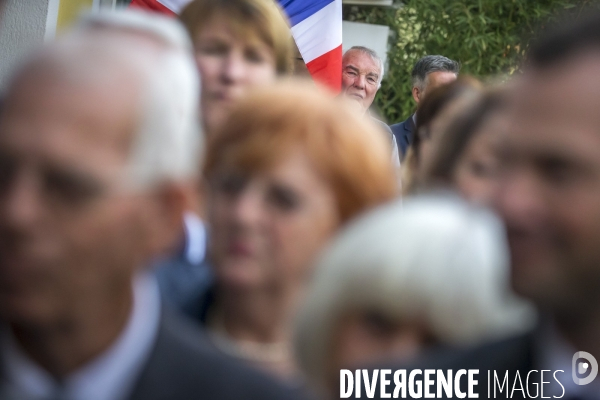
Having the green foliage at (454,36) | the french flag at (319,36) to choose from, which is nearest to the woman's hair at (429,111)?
the french flag at (319,36)

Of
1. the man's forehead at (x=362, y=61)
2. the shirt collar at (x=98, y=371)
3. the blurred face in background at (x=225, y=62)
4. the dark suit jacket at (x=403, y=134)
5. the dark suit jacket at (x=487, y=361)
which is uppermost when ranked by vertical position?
the blurred face in background at (x=225, y=62)

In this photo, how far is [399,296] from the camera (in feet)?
5.49

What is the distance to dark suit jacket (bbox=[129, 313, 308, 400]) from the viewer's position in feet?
5.06

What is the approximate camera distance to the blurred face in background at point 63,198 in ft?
4.81

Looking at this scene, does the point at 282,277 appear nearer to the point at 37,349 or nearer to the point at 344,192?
the point at 344,192

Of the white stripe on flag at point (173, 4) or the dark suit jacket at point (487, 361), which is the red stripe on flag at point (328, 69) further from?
the dark suit jacket at point (487, 361)

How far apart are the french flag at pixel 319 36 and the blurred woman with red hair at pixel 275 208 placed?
6.78 feet

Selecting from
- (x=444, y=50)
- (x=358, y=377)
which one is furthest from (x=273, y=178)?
(x=444, y=50)

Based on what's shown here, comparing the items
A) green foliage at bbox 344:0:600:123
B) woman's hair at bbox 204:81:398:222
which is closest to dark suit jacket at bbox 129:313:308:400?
woman's hair at bbox 204:81:398:222

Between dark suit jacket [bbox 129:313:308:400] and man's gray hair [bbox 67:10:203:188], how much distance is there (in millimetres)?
256

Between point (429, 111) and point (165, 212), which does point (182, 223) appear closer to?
point (165, 212)

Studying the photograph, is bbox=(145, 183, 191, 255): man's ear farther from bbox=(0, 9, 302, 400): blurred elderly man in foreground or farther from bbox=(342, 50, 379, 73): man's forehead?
bbox=(342, 50, 379, 73): man's forehead

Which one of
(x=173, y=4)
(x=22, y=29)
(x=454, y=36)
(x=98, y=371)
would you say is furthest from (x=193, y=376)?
(x=454, y=36)

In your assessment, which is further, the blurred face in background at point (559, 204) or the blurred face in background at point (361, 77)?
the blurred face in background at point (361, 77)
